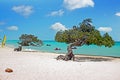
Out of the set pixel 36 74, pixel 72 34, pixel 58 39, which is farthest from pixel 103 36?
pixel 36 74

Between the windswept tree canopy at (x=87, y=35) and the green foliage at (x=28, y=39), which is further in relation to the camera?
the green foliage at (x=28, y=39)

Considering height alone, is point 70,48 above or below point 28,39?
below

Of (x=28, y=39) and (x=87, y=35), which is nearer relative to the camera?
(x=87, y=35)

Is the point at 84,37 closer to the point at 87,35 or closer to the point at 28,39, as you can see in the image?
the point at 87,35

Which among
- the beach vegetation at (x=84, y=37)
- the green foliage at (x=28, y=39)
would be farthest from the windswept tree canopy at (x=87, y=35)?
the green foliage at (x=28, y=39)

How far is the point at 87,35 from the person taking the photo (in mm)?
18766

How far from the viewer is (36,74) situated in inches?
475

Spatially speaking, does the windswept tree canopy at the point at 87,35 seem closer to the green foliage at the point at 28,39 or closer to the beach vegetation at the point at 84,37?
the beach vegetation at the point at 84,37

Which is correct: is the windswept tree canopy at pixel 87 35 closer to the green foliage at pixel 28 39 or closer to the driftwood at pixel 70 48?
the driftwood at pixel 70 48

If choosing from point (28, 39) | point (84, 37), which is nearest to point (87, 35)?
point (84, 37)

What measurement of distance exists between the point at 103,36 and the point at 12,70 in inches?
334

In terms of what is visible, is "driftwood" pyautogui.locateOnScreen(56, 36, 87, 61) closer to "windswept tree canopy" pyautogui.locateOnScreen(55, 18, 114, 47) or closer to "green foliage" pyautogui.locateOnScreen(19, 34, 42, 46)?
"windswept tree canopy" pyautogui.locateOnScreen(55, 18, 114, 47)

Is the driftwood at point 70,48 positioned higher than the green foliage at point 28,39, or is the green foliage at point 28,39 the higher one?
the green foliage at point 28,39

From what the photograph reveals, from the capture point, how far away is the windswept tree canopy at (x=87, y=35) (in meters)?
18.6
